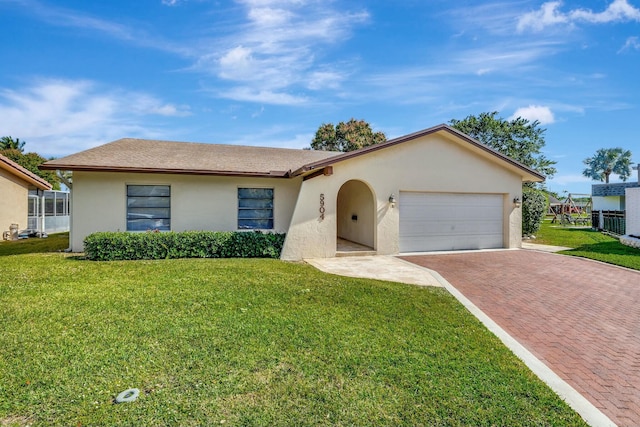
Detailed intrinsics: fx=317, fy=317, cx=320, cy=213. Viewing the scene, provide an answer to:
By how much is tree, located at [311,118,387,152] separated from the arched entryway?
1985 cm

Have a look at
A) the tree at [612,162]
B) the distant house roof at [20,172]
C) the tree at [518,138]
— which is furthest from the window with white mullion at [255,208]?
the tree at [612,162]

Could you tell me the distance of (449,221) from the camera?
1356 cm

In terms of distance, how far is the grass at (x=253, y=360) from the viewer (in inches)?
122

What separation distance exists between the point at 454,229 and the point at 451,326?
29.8 ft

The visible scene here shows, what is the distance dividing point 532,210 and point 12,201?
28.3 m

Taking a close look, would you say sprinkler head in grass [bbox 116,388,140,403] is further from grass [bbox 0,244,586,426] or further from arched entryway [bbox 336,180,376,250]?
arched entryway [bbox 336,180,376,250]

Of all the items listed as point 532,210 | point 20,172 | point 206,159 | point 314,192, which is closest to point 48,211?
point 20,172

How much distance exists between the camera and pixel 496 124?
28.1 meters

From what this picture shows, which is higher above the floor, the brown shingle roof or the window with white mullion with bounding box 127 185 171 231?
the brown shingle roof

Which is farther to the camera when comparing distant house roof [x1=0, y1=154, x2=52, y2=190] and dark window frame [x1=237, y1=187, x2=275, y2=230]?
distant house roof [x1=0, y1=154, x2=52, y2=190]

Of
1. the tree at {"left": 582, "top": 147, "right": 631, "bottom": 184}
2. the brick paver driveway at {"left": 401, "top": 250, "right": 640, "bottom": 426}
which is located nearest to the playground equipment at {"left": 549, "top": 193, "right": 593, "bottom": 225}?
the brick paver driveway at {"left": 401, "top": 250, "right": 640, "bottom": 426}

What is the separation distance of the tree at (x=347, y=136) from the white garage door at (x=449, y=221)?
22.7 meters

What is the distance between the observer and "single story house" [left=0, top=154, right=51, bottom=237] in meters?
16.5

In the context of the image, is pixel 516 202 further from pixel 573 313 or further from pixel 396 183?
pixel 573 313
